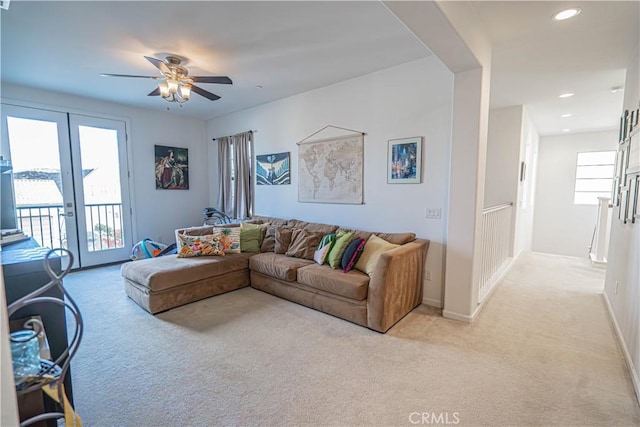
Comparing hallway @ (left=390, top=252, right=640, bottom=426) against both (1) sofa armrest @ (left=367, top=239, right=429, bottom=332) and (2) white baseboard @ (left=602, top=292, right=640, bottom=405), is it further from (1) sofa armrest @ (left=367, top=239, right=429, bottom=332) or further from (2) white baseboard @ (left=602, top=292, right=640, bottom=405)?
(1) sofa armrest @ (left=367, top=239, right=429, bottom=332)

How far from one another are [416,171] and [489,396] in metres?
2.22

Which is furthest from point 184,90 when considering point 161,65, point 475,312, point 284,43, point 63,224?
point 475,312

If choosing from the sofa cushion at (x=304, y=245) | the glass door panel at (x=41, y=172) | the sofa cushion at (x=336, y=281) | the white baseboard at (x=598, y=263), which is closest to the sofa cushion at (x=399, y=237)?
the sofa cushion at (x=336, y=281)

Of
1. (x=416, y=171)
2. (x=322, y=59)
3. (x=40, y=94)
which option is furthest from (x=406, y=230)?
(x=40, y=94)

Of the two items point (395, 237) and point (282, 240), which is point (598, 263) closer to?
point (395, 237)

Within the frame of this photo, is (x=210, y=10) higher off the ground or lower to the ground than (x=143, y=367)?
higher

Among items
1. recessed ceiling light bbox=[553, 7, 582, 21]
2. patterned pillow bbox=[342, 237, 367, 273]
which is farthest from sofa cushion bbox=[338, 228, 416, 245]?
recessed ceiling light bbox=[553, 7, 582, 21]

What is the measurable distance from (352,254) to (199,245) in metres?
2.06

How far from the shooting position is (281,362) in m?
2.25

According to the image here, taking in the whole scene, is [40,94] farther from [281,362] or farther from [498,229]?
[498,229]

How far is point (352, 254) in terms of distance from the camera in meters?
3.13

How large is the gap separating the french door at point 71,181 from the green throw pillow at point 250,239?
101 inches

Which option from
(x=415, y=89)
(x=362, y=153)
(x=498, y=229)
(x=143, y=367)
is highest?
(x=415, y=89)

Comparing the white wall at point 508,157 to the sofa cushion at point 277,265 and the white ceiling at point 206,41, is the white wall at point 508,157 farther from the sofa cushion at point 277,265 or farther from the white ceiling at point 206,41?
the sofa cushion at point 277,265
